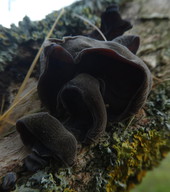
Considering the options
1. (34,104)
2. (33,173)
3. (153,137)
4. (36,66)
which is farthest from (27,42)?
(153,137)

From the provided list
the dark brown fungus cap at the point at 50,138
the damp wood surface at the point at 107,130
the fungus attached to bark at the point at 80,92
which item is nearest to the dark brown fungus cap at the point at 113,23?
the damp wood surface at the point at 107,130

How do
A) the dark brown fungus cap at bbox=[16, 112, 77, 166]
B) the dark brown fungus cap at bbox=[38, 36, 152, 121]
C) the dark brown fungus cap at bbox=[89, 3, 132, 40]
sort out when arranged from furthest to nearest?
the dark brown fungus cap at bbox=[89, 3, 132, 40], the dark brown fungus cap at bbox=[38, 36, 152, 121], the dark brown fungus cap at bbox=[16, 112, 77, 166]

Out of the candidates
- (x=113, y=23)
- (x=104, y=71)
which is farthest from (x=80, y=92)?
(x=113, y=23)

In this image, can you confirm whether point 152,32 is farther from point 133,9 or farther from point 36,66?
point 36,66

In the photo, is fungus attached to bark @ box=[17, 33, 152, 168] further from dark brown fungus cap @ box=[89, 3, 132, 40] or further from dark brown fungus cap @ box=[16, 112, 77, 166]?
dark brown fungus cap @ box=[89, 3, 132, 40]

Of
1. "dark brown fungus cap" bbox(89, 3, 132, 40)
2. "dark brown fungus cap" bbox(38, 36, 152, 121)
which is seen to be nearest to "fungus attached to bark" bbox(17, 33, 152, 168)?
"dark brown fungus cap" bbox(38, 36, 152, 121)

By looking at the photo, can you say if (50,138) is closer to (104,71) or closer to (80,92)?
(80,92)
